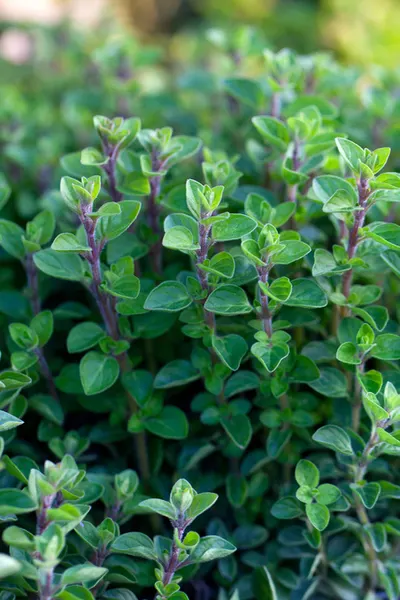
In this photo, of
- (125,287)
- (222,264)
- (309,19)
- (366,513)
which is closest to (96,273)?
(125,287)

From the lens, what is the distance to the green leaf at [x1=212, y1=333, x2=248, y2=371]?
769mm

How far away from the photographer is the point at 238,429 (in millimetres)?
840

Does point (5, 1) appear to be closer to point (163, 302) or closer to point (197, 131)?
point (197, 131)

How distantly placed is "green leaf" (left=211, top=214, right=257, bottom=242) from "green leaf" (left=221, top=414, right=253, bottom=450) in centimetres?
23

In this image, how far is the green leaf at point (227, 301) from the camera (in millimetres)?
755

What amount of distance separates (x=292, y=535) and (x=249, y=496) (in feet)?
0.25

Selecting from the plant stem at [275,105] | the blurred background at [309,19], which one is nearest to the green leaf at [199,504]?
the plant stem at [275,105]

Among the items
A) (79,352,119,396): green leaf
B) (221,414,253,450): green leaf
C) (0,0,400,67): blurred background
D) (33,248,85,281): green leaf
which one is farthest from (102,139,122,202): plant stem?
(0,0,400,67): blurred background

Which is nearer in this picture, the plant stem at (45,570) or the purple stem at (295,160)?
the plant stem at (45,570)

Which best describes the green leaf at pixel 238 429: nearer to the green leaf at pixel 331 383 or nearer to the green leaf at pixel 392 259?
the green leaf at pixel 331 383

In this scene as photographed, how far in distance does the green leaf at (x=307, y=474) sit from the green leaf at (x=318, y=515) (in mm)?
29

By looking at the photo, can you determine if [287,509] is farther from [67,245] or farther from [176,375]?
[67,245]

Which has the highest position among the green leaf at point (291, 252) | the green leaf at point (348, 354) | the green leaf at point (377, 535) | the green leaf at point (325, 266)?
the green leaf at point (291, 252)

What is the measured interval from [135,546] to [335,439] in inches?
10.1
